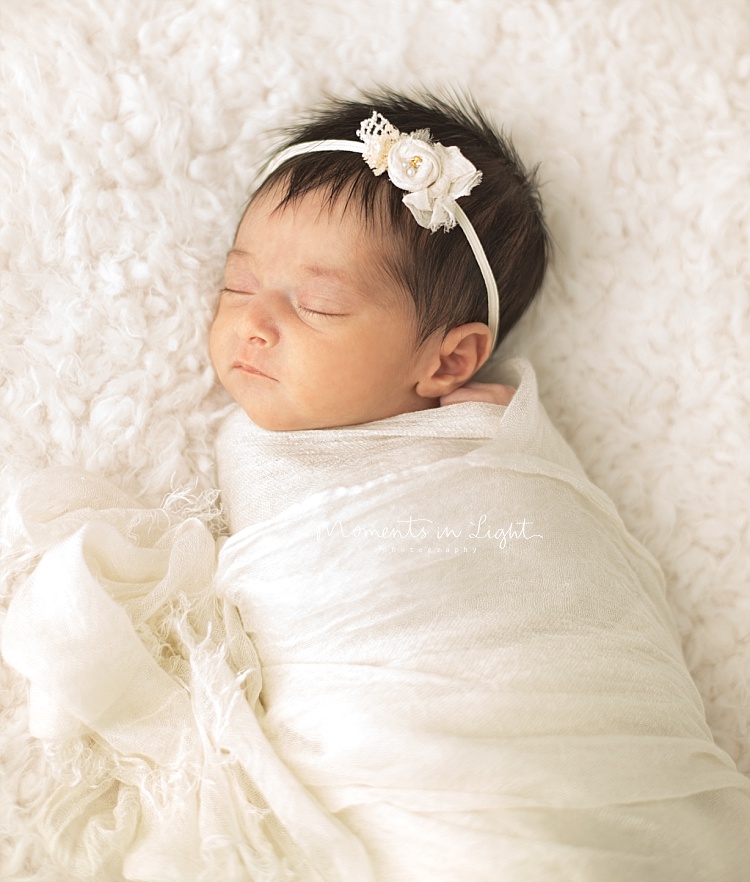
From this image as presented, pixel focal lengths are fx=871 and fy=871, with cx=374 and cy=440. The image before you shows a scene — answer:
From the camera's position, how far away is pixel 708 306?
5.55 feet

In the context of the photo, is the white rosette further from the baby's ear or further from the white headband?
the baby's ear

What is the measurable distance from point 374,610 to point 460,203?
0.73 m

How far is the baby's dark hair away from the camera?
59.6 inches

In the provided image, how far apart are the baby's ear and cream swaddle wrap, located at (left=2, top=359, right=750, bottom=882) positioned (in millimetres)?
109

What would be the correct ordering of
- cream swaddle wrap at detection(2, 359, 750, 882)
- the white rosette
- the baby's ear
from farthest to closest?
the baby's ear < the white rosette < cream swaddle wrap at detection(2, 359, 750, 882)

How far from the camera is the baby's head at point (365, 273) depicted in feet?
4.87

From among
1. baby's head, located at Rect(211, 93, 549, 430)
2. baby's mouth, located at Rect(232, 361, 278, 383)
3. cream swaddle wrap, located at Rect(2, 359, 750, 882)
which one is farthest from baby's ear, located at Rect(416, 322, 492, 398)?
baby's mouth, located at Rect(232, 361, 278, 383)

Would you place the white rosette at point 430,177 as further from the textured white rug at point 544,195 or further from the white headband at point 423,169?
the textured white rug at point 544,195

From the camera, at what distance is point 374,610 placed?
134 centimetres

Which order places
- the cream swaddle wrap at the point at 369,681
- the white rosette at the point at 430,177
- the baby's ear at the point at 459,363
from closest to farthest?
the cream swaddle wrap at the point at 369,681 < the white rosette at the point at 430,177 < the baby's ear at the point at 459,363

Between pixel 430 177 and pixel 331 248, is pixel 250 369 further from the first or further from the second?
pixel 430 177

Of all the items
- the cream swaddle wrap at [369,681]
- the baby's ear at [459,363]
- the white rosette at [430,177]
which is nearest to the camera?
the cream swaddle wrap at [369,681]

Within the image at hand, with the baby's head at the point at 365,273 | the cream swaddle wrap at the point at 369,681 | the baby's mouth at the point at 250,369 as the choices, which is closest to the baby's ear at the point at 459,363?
the baby's head at the point at 365,273

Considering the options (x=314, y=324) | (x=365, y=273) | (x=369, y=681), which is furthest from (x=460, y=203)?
(x=369, y=681)
